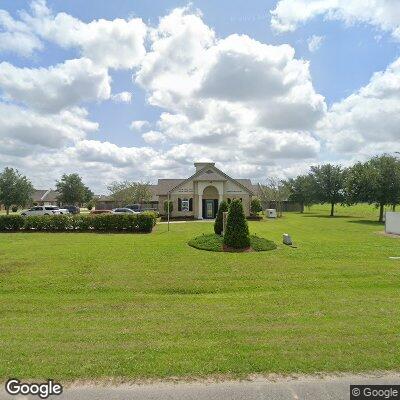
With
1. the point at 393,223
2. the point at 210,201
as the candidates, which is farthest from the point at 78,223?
the point at 393,223

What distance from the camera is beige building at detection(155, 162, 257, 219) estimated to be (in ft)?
136

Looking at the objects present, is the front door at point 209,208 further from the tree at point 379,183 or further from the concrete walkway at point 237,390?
the concrete walkway at point 237,390

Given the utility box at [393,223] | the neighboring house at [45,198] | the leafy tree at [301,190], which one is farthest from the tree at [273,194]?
the neighboring house at [45,198]

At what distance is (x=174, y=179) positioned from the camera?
162 ft

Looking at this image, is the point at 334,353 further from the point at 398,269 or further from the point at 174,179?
the point at 174,179

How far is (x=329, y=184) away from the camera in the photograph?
57.2 m

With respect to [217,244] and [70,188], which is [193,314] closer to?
[217,244]

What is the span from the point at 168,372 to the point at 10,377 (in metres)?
2.16

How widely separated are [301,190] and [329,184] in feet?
33.0

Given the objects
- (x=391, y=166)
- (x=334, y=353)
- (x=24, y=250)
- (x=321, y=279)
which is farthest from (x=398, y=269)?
(x=391, y=166)

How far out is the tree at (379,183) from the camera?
3969 cm

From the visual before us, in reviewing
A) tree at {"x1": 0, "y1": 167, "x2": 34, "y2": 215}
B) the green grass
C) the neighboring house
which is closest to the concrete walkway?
the green grass

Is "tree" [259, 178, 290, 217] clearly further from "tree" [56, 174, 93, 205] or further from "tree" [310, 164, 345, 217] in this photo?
"tree" [56, 174, 93, 205]

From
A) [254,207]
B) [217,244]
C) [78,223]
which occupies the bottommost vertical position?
[217,244]
